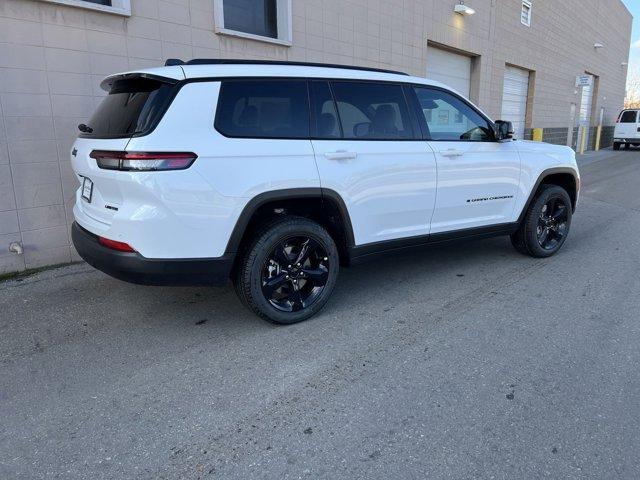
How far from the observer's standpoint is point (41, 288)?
4789 millimetres

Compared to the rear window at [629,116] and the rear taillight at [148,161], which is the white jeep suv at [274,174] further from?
the rear window at [629,116]

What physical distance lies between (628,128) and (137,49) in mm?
25632

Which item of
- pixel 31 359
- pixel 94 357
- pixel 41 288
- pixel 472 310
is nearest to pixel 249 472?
pixel 94 357

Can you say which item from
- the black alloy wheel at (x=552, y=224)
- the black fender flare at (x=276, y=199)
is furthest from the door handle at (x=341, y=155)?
the black alloy wheel at (x=552, y=224)

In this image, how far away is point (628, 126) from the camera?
2433 cm

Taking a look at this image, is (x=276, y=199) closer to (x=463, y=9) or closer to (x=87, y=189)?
(x=87, y=189)

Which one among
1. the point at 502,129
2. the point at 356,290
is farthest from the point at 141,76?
the point at 502,129

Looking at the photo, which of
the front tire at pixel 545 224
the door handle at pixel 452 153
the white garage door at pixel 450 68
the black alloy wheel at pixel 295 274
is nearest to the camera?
the black alloy wheel at pixel 295 274

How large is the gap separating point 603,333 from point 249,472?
2857 millimetres

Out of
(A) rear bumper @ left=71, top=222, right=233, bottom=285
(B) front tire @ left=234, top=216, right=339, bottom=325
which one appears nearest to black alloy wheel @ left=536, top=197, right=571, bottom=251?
(B) front tire @ left=234, top=216, right=339, bottom=325

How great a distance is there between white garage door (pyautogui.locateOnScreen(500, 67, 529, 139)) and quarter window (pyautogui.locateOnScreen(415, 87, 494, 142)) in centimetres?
1190

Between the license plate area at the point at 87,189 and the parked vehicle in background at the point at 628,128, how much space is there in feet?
88.4

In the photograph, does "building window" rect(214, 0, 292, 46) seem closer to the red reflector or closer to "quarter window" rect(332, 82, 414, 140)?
"quarter window" rect(332, 82, 414, 140)

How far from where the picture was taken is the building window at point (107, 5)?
5.12m
